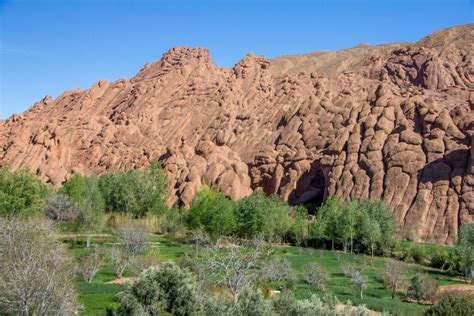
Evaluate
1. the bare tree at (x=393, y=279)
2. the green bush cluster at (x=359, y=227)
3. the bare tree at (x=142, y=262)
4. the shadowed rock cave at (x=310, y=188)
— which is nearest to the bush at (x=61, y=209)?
the bare tree at (x=142, y=262)

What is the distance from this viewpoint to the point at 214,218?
60781 mm

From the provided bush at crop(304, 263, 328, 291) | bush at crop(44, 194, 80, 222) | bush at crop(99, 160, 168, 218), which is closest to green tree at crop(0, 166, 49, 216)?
bush at crop(44, 194, 80, 222)

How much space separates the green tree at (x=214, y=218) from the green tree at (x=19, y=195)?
19445mm

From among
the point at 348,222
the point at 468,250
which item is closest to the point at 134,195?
the point at 348,222

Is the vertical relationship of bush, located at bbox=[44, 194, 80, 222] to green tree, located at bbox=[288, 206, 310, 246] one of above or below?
above

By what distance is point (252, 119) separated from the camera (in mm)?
103562

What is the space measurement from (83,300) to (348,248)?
44.2 meters

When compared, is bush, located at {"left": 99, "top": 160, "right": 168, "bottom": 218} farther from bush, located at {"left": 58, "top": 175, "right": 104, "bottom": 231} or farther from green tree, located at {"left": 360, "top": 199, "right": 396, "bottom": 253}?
green tree, located at {"left": 360, "top": 199, "right": 396, "bottom": 253}

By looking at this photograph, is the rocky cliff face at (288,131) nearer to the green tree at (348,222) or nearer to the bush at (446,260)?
the green tree at (348,222)

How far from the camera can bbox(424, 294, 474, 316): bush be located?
18587 millimetres

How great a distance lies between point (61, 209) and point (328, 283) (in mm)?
37242

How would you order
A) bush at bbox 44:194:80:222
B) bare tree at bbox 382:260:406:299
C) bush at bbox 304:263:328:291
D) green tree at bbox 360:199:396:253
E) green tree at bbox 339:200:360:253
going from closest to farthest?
bare tree at bbox 382:260:406:299 → bush at bbox 304:263:328:291 → green tree at bbox 360:199:396:253 → green tree at bbox 339:200:360:253 → bush at bbox 44:194:80:222

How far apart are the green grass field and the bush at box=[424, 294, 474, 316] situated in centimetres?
568

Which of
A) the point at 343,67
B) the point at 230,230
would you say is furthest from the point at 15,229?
the point at 343,67
